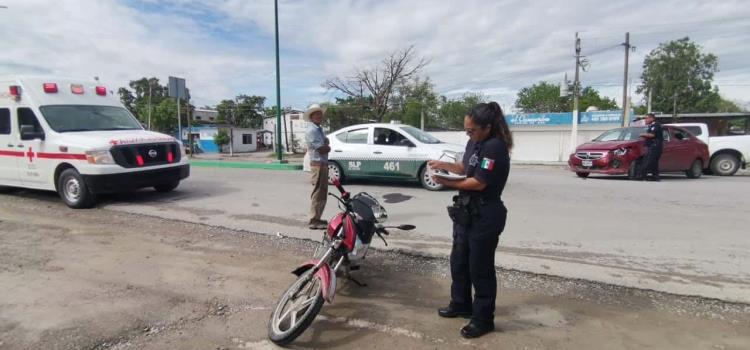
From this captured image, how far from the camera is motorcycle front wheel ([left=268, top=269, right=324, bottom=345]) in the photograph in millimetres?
3000

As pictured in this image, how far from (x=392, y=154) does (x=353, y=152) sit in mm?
1006

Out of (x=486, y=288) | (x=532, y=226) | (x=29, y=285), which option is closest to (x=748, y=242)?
(x=532, y=226)

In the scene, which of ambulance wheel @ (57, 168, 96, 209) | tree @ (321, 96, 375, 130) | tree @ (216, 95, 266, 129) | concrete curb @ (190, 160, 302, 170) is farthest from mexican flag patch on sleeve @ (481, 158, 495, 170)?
tree @ (216, 95, 266, 129)

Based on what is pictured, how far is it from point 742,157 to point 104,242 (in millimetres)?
16840

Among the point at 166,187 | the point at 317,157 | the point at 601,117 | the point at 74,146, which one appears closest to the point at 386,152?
the point at 317,157

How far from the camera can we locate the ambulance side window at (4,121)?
27.9ft

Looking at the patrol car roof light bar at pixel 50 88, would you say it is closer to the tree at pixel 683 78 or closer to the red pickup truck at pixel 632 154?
the red pickup truck at pixel 632 154

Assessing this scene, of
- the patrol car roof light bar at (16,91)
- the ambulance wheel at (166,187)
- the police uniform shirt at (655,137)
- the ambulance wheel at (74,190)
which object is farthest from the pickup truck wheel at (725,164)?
the patrol car roof light bar at (16,91)

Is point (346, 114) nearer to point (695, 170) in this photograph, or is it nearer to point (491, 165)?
point (695, 170)

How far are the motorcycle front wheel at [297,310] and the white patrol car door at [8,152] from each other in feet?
26.5

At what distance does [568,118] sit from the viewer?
25859 millimetres

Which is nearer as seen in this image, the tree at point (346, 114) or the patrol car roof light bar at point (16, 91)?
the patrol car roof light bar at point (16, 91)

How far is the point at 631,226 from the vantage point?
639 cm

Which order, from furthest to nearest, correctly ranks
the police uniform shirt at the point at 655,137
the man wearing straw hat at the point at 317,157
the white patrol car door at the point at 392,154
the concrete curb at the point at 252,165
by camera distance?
the concrete curb at the point at 252,165
the police uniform shirt at the point at 655,137
the white patrol car door at the point at 392,154
the man wearing straw hat at the point at 317,157
